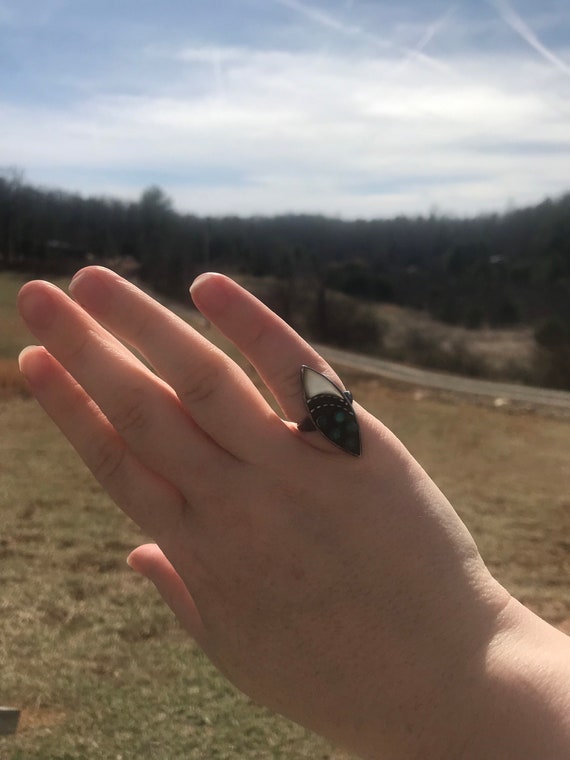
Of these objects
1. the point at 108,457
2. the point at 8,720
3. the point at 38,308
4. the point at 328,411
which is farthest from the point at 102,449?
the point at 8,720

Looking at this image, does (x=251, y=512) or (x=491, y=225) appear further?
(x=491, y=225)

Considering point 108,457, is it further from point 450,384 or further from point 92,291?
point 450,384

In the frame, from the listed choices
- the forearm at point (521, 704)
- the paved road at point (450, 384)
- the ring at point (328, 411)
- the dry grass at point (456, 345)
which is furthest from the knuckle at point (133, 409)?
the dry grass at point (456, 345)

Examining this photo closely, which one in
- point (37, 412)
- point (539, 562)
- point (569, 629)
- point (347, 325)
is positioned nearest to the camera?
point (569, 629)

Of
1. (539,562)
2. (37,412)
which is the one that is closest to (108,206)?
(37,412)

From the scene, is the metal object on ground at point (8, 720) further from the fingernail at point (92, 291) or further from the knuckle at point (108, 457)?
the fingernail at point (92, 291)

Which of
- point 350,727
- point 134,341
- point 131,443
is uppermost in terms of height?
point 134,341

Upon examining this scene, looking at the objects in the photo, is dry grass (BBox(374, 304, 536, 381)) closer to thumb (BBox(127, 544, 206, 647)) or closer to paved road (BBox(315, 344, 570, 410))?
paved road (BBox(315, 344, 570, 410))

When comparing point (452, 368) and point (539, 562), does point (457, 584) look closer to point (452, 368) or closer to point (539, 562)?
point (539, 562)
